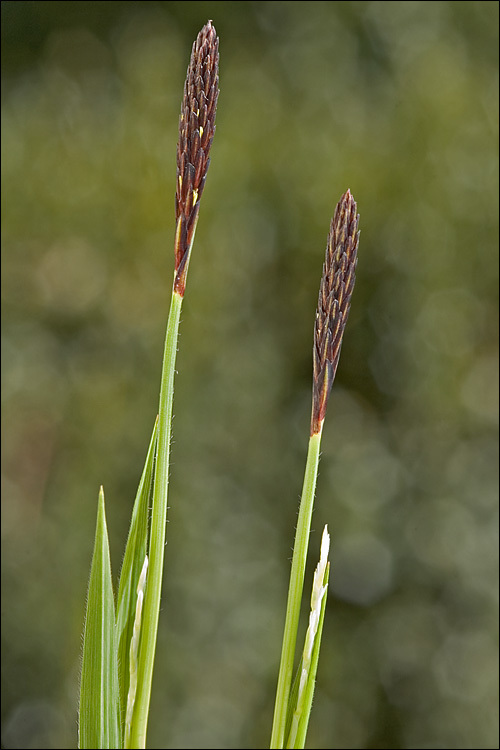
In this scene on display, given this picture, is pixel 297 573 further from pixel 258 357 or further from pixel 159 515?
pixel 258 357

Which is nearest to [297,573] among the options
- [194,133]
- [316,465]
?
→ [316,465]

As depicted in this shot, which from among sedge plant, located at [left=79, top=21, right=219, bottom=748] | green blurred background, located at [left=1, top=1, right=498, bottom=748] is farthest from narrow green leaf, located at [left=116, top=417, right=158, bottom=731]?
green blurred background, located at [left=1, top=1, right=498, bottom=748]

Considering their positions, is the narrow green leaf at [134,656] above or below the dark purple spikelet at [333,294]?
below

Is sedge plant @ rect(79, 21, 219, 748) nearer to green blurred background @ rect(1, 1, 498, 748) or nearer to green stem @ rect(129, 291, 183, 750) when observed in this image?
green stem @ rect(129, 291, 183, 750)

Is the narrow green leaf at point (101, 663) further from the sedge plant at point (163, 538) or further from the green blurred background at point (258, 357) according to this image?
the green blurred background at point (258, 357)

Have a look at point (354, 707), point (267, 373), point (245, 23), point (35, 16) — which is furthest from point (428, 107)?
point (354, 707)

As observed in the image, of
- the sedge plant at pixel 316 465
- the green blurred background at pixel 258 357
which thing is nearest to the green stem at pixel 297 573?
the sedge plant at pixel 316 465

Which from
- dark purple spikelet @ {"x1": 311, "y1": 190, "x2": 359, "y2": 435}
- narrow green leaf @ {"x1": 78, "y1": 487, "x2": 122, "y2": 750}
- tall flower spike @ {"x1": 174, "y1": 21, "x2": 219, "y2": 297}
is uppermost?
tall flower spike @ {"x1": 174, "y1": 21, "x2": 219, "y2": 297}

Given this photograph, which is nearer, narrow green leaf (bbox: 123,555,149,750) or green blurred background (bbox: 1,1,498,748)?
narrow green leaf (bbox: 123,555,149,750)
